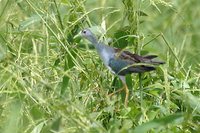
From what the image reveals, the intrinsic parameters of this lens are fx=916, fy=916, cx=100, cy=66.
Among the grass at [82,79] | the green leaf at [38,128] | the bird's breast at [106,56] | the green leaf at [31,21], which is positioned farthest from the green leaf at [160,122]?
the green leaf at [31,21]

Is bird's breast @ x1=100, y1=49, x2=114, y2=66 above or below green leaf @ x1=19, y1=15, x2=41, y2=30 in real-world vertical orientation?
below

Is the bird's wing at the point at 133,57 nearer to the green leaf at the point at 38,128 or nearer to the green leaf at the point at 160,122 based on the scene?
the green leaf at the point at 38,128

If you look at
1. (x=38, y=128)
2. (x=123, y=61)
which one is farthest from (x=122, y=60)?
(x=38, y=128)

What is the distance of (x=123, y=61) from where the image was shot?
294 cm

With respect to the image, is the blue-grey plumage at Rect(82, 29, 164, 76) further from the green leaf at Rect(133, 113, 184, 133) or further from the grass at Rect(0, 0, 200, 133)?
the green leaf at Rect(133, 113, 184, 133)

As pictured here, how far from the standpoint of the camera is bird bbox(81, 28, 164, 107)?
9.53 ft

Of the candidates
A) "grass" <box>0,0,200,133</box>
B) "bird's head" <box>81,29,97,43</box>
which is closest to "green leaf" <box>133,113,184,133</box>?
"grass" <box>0,0,200,133</box>

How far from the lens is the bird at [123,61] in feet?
9.53

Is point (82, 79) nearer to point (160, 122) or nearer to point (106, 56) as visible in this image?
point (106, 56)

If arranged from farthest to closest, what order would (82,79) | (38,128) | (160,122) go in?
(82,79) → (38,128) → (160,122)

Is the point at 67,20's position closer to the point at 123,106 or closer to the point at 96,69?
the point at 96,69

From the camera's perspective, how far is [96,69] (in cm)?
309

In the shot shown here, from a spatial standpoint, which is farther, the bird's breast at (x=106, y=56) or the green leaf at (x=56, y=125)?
the bird's breast at (x=106, y=56)

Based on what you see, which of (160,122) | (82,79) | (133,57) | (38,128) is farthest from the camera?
(82,79)
